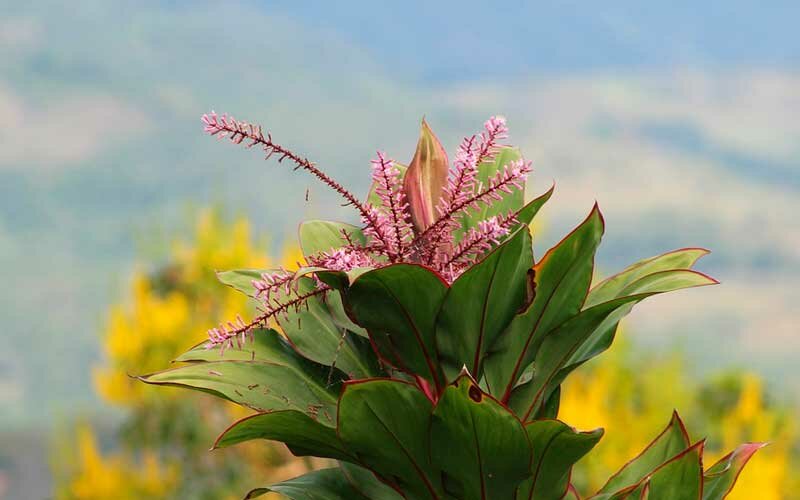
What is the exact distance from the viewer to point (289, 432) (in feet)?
3.35

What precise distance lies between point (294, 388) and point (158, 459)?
4.89 metres

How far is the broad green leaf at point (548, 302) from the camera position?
3.30 feet

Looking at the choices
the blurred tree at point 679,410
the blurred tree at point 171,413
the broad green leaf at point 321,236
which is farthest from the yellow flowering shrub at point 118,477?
the broad green leaf at point 321,236

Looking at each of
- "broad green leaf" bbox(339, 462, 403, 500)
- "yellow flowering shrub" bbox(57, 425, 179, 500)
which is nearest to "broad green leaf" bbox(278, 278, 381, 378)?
"broad green leaf" bbox(339, 462, 403, 500)

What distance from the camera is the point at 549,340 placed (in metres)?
1.07

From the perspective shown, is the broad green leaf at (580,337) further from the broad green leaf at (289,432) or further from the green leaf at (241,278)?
the green leaf at (241,278)

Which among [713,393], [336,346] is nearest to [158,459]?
[713,393]

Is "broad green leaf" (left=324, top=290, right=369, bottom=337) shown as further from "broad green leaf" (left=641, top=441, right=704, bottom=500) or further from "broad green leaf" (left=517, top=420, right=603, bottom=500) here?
"broad green leaf" (left=641, top=441, right=704, bottom=500)

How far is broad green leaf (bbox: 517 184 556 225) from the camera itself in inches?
42.6

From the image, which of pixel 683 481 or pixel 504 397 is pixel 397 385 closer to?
pixel 504 397

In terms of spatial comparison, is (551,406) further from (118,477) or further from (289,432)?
(118,477)

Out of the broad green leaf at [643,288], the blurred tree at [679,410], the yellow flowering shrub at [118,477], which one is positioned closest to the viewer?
the broad green leaf at [643,288]

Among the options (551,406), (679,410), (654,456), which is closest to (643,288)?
(551,406)

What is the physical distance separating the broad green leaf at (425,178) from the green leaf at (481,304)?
4.1 inches
